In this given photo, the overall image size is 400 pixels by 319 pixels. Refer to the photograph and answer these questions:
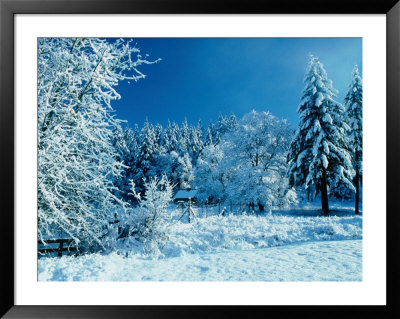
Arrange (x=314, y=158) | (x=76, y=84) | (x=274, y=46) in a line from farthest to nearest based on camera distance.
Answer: (x=314, y=158) < (x=76, y=84) < (x=274, y=46)

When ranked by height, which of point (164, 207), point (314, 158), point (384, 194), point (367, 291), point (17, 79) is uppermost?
point (17, 79)

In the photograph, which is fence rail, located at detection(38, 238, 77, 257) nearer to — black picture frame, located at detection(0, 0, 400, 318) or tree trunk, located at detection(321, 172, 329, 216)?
black picture frame, located at detection(0, 0, 400, 318)

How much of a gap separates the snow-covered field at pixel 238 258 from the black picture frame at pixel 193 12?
387mm

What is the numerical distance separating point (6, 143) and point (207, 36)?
318 cm

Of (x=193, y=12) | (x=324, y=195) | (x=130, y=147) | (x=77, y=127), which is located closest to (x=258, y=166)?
(x=324, y=195)

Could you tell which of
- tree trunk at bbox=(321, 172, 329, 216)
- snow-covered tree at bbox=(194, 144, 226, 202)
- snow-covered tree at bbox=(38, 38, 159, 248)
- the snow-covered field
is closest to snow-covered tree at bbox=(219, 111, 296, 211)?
snow-covered tree at bbox=(194, 144, 226, 202)

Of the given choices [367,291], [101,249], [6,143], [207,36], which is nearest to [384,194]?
[367,291]

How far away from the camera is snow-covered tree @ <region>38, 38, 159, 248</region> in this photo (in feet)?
10.8

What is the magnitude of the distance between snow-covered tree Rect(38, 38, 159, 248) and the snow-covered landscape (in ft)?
0.08

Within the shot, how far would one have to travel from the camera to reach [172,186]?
4.66m

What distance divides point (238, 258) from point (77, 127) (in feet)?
12.2

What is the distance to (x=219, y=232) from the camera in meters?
4.47

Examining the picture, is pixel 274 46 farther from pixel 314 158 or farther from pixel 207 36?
pixel 314 158

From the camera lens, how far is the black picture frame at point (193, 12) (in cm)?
253
